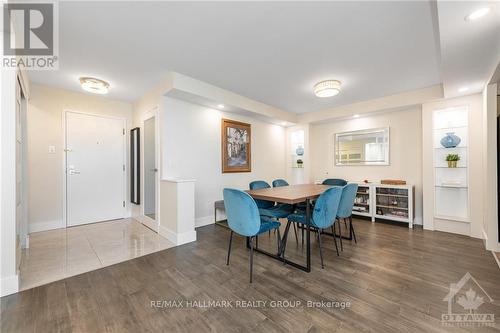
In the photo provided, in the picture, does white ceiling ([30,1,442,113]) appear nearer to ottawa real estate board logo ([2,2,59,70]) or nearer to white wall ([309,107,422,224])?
ottawa real estate board logo ([2,2,59,70])

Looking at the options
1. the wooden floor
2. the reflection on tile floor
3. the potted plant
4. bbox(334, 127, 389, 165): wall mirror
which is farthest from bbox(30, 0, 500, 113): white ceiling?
the reflection on tile floor

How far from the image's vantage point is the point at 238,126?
4672 mm

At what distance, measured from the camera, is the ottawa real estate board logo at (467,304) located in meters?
1.53

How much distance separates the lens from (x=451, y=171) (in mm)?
3641

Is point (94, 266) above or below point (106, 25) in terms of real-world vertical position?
below

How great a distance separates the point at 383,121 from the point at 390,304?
383 centimetres

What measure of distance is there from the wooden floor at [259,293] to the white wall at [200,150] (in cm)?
138

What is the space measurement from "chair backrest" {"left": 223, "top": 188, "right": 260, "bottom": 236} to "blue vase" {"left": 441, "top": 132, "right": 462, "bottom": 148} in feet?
11.8

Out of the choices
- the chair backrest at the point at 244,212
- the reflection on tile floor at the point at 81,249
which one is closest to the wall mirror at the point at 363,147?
the chair backrest at the point at 244,212

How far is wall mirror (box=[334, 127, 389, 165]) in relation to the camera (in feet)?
14.5

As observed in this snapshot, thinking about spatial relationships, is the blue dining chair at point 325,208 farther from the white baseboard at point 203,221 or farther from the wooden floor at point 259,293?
the white baseboard at point 203,221

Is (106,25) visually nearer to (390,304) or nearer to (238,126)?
(238,126)

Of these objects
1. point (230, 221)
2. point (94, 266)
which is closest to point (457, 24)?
point (230, 221)

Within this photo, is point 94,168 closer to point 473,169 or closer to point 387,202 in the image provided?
point 387,202
